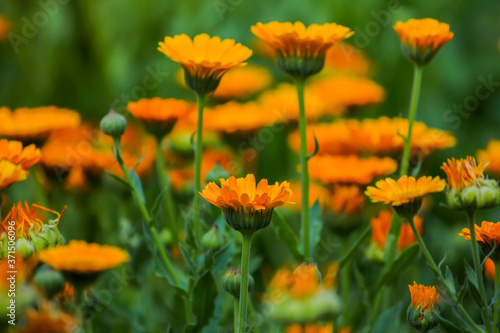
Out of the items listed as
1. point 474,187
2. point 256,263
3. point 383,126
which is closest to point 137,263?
point 256,263

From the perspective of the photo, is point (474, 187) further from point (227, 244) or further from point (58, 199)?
point (58, 199)

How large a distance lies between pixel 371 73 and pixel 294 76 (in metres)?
1.11

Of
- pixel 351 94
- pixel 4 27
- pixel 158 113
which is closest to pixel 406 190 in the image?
pixel 158 113

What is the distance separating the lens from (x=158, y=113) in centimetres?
98

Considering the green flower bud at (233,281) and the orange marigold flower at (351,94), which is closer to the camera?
the green flower bud at (233,281)

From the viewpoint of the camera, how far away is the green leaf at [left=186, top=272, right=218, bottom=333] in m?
0.79

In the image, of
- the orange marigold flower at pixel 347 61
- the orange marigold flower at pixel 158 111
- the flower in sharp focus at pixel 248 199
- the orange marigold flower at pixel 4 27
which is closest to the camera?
the flower in sharp focus at pixel 248 199

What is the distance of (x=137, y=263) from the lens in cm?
105

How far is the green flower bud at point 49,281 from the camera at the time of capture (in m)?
0.77

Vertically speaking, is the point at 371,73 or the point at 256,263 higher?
the point at 371,73

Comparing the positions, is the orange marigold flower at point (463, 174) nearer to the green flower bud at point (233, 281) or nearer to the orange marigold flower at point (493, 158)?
the green flower bud at point (233, 281)

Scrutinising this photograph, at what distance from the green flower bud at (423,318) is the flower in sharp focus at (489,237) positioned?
9 centimetres

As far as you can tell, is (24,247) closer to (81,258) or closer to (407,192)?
(81,258)

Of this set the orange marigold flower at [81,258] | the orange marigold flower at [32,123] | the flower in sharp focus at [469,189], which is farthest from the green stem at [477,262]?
the orange marigold flower at [32,123]
